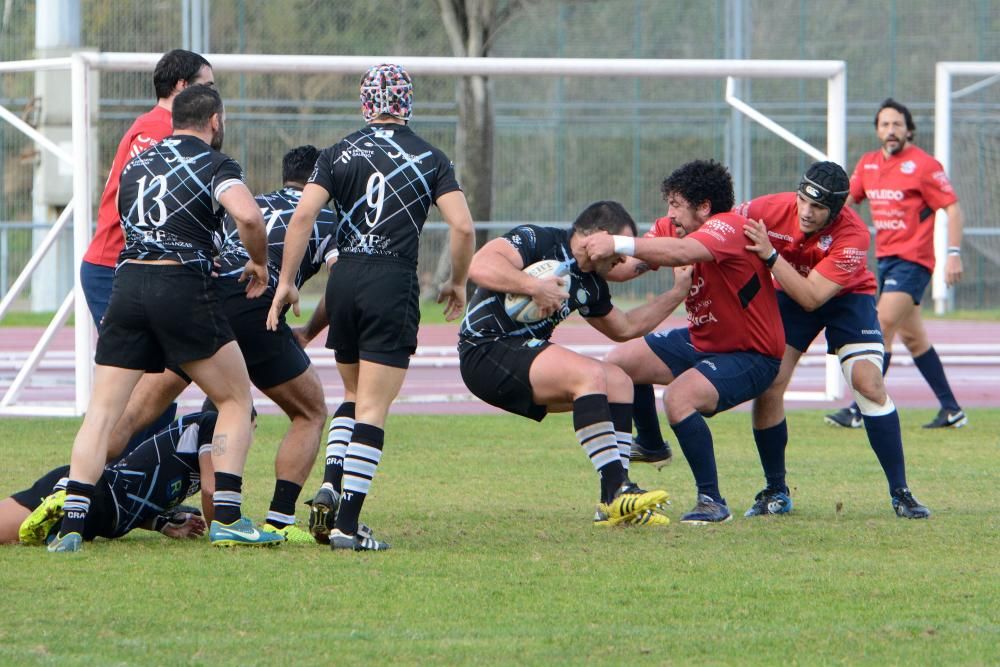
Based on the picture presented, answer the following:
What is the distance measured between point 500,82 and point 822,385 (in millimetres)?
14229

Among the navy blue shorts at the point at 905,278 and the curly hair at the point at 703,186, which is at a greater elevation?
the curly hair at the point at 703,186

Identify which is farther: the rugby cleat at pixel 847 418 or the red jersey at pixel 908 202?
the rugby cleat at pixel 847 418

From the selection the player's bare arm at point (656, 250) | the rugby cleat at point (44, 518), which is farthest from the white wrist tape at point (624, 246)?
the rugby cleat at point (44, 518)

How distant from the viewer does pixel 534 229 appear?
721 centimetres

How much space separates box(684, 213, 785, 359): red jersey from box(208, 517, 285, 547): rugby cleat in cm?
246

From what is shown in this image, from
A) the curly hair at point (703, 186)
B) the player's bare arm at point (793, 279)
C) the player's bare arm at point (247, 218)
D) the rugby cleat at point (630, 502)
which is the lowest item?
the rugby cleat at point (630, 502)

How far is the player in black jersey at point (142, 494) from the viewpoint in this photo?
6.45 metres

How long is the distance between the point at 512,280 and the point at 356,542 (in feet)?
4.55

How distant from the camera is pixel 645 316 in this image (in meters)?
7.41

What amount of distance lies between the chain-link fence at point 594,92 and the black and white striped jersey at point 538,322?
1916 cm

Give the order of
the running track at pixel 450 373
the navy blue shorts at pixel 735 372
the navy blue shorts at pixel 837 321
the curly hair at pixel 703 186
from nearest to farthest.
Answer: the navy blue shorts at pixel 735 372 < the curly hair at pixel 703 186 < the navy blue shorts at pixel 837 321 < the running track at pixel 450 373

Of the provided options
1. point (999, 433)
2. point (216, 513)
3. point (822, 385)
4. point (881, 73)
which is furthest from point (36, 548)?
point (881, 73)

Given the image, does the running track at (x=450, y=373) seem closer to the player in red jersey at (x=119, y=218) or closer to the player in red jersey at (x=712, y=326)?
the player in red jersey at (x=119, y=218)

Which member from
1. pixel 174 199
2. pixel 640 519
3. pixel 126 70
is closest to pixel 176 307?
pixel 174 199
